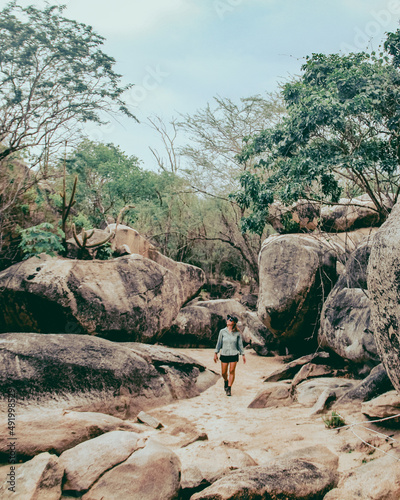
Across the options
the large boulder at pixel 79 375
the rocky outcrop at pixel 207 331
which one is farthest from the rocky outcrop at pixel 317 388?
the rocky outcrop at pixel 207 331

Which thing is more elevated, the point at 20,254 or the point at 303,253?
the point at 20,254

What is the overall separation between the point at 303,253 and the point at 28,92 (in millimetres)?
8266

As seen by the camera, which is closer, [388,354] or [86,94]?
[388,354]

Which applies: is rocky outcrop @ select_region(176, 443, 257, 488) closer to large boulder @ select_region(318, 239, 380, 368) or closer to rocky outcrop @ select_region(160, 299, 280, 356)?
large boulder @ select_region(318, 239, 380, 368)

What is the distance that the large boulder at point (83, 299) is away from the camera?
24.8 feet

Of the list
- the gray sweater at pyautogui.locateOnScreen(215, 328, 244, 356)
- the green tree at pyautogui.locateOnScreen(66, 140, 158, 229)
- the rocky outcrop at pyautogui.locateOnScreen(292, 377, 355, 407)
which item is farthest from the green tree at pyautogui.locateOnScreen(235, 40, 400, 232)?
the green tree at pyautogui.locateOnScreen(66, 140, 158, 229)

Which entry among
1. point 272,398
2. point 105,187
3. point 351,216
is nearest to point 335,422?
point 272,398

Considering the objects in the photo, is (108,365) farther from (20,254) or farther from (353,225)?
(353,225)

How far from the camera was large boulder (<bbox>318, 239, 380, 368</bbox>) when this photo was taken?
671 centimetres

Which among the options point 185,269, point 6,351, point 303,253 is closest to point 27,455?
point 6,351

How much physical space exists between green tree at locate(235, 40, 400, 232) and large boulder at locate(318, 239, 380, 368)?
133cm

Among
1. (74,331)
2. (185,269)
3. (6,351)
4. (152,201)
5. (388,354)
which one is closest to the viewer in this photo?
(388,354)

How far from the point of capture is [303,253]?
9578mm

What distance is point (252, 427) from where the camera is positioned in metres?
5.10
